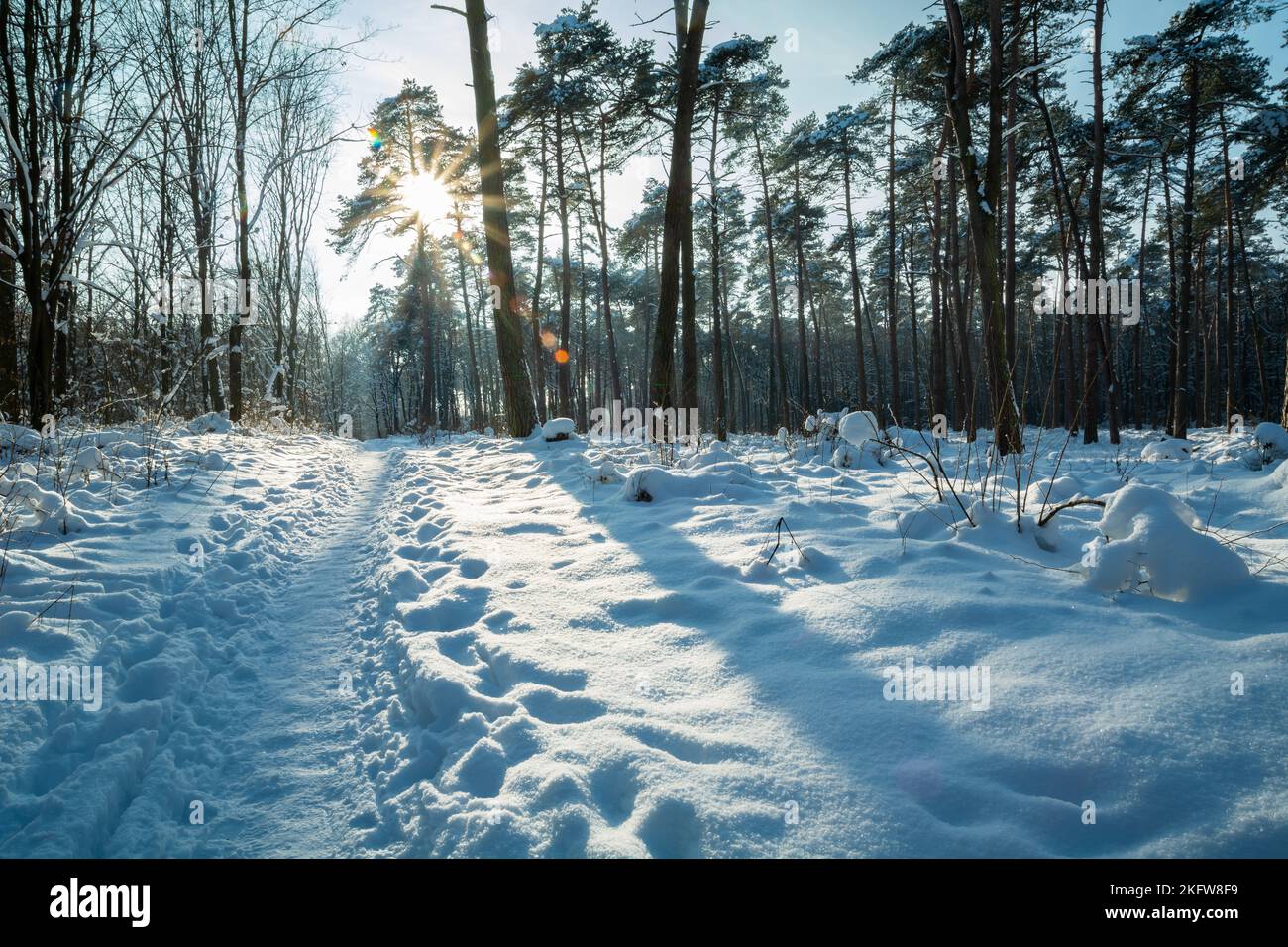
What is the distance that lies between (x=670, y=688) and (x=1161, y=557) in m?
1.78

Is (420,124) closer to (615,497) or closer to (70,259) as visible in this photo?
(70,259)

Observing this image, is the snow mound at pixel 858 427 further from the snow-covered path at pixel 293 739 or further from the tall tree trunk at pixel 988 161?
the snow-covered path at pixel 293 739

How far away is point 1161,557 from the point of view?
6.26 ft

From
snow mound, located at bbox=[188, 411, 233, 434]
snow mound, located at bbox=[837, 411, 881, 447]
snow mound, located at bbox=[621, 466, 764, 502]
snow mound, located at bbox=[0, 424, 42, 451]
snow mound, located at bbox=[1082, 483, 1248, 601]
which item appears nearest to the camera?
snow mound, located at bbox=[1082, 483, 1248, 601]

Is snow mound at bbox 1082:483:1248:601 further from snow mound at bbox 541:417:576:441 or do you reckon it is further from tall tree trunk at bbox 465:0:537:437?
tall tree trunk at bbox 465:0:537:437

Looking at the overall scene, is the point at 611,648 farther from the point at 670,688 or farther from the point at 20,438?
the point at 20,438

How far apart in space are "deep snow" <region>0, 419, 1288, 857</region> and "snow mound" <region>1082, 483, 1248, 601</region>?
1 cm

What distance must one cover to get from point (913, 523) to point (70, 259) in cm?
677

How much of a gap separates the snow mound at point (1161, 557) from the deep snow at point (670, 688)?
1cm

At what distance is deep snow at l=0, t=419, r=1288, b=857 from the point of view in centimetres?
120

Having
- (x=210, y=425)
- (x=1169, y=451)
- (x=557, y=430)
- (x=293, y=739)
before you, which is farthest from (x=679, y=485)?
(x=210, y=425)

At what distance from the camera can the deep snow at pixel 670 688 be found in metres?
1.20

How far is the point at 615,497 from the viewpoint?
4.44m

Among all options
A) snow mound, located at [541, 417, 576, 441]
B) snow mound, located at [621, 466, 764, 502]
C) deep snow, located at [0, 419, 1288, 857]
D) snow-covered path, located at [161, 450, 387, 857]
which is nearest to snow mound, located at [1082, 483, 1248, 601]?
deep snow, located at [0, 419, 1288, 857]
